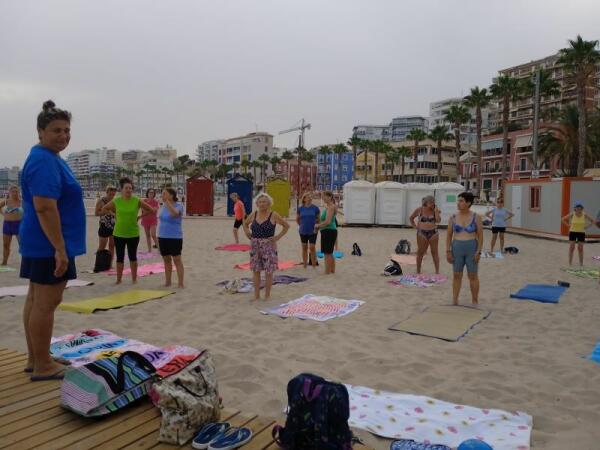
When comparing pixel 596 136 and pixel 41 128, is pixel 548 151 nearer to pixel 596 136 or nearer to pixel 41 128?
pixel 596 136

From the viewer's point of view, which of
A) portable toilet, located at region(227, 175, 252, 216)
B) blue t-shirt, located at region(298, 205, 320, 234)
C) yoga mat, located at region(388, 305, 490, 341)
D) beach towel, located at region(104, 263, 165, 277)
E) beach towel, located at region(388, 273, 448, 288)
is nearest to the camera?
yoga mat, located at region(388, 305, 490, 341)

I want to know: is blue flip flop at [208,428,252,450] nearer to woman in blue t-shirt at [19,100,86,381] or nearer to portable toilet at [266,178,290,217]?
woman in blue t-shirt at [19,100,86,381]

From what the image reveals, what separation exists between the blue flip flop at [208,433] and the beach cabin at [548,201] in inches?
719

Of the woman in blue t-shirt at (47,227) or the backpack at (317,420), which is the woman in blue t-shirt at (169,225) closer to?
the woman in blue t-shirt at (47,227)

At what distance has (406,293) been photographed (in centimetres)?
768

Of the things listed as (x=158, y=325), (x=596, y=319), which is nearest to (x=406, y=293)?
(x=596, y=319)

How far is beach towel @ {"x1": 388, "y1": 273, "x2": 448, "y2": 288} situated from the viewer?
27.7 feet

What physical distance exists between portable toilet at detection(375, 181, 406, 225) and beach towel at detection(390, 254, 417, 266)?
9.98 meters

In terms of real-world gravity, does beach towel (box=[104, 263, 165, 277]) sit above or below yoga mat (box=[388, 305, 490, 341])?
above

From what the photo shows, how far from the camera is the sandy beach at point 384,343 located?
3633 millimetres

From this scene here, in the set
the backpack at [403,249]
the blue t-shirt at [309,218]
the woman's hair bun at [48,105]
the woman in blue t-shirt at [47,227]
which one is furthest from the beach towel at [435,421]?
the backpack at [403,249]

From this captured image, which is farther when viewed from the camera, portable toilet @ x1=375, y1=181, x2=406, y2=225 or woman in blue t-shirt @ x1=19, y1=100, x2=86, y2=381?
portable toilet @ x1=375, y1=181, x2=406, y2=225

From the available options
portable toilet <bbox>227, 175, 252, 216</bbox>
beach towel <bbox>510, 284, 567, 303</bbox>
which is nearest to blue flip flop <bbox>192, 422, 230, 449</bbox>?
beach towel <bbox>510, 284, 567, 303</bbox>

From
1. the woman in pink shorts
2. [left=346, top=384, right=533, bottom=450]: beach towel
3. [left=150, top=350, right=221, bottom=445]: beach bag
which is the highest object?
the woman in pink shorts
